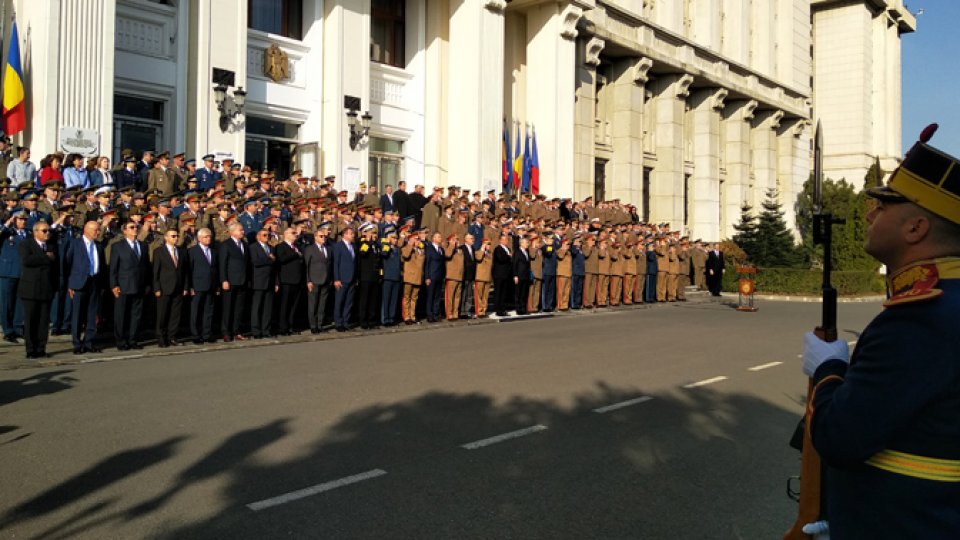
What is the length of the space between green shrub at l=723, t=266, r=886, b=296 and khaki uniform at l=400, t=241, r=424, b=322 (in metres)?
18.8

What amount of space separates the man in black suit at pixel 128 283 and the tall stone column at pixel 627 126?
90.0 ft

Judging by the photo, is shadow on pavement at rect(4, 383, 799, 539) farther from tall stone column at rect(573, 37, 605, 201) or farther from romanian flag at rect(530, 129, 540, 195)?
tall stone column at rect(573, 37, 605, 201)

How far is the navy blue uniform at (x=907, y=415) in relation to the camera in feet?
6.42

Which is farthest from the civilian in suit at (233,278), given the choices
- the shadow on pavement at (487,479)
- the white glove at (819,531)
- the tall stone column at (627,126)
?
the tall stone column at (627,126)

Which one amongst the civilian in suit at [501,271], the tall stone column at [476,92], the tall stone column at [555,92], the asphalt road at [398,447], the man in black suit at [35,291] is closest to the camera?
the asphalt road at [398,447]

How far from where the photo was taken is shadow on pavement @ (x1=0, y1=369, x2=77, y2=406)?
26.2ft

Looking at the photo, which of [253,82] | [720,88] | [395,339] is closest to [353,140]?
[253,82]

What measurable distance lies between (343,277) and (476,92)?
12917 mm

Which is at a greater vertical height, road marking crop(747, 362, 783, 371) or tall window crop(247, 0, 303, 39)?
tall window crop(247, 0, 303, 39)

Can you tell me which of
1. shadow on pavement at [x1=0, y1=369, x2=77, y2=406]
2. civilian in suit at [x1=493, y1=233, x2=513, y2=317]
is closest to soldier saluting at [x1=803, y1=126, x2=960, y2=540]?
shadow on pavement at [x1=0, y1=369, x2=77, y2=406]

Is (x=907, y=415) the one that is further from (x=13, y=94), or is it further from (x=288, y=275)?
(x=13, y=94)

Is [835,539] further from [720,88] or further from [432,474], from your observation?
[720,88]

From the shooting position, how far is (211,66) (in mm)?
19516

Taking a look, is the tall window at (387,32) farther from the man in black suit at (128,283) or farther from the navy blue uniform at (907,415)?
the navy blue uniform at (907,415)
